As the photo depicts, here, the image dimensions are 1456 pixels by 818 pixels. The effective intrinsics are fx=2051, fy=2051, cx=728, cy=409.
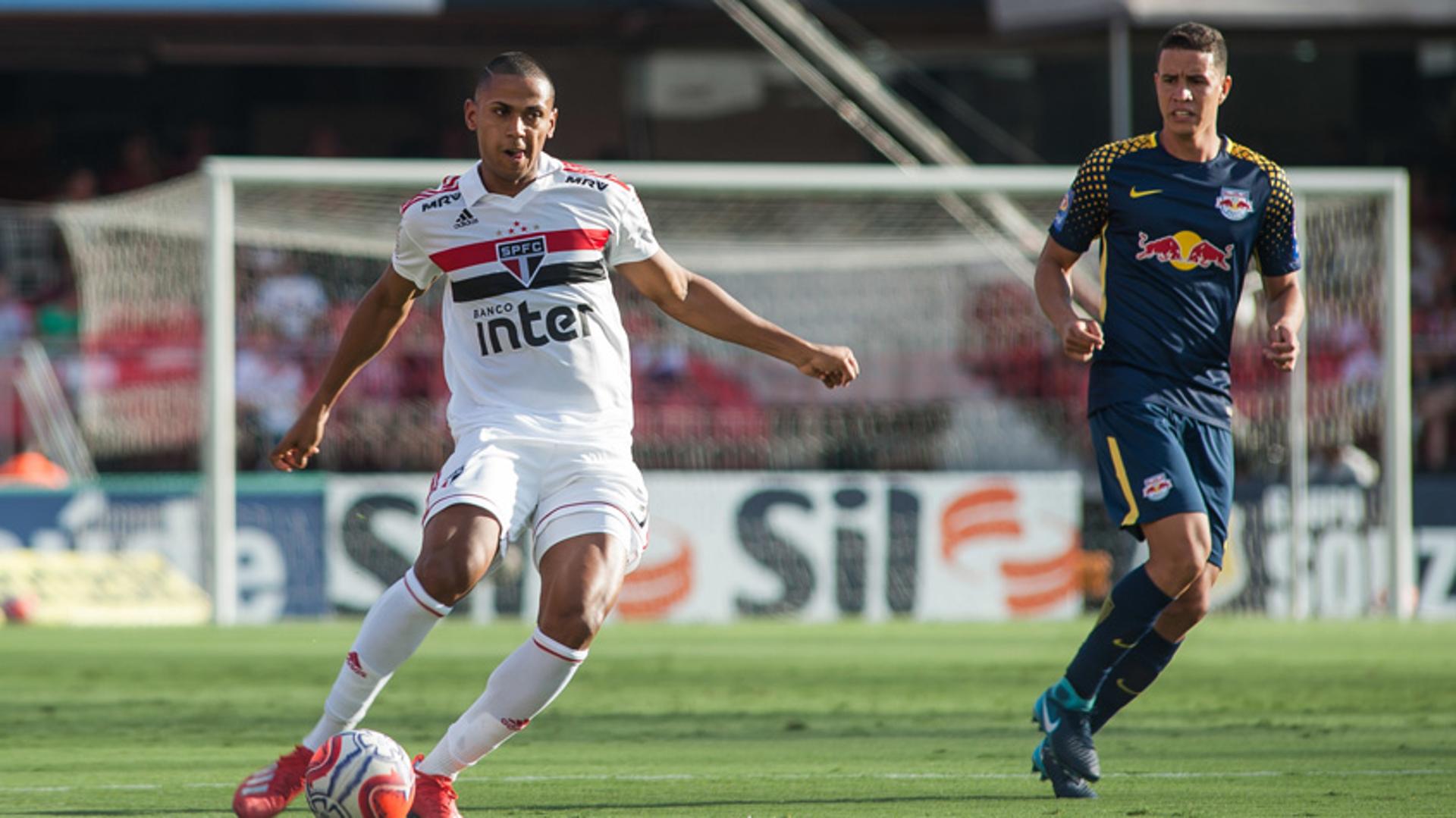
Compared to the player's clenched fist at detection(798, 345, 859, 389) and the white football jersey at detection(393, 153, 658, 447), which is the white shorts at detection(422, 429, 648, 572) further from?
the player's clenched fist at detection(798, 345, 859, 389)

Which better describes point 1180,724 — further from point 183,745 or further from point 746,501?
point 746,501

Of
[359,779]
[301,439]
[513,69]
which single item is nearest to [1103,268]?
[513,69]

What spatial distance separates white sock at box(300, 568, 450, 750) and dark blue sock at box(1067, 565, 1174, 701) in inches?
80.9

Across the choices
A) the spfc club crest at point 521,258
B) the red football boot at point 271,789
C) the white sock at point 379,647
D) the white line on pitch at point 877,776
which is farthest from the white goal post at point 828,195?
the red football boot at point 271,789

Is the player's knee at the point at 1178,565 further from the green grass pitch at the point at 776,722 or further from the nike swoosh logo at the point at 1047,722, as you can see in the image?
the green grass pitch at the point at 776,722

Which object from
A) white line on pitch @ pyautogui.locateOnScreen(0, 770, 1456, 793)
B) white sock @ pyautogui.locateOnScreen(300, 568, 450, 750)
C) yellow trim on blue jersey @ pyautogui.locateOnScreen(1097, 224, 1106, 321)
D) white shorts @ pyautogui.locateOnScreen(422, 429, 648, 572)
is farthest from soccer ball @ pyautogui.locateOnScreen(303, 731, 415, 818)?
yellow trim on blue jersey @ pyautogui.locateOnScreen(1097, 224, 1106, 321)

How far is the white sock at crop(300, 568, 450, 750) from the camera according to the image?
5.41m

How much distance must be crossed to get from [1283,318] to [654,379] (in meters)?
12.4

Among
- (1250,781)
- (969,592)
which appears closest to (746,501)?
(969,592)

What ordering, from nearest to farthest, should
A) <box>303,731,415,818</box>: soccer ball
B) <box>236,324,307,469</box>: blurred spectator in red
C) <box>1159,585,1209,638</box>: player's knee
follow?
<box>303,731,415,818</box>: soccer ball < <box>1159,585,1209,638</box>: player's knee < <box>236,324,307,469</box>: blurred spectator in red

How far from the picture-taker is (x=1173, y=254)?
21.4ft

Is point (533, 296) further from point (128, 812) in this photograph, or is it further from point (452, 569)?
point (128, 812)

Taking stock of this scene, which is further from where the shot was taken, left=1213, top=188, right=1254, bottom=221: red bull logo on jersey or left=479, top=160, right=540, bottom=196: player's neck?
left=1213, top=188, right=1254, bottom=221: red bull logo on jersey

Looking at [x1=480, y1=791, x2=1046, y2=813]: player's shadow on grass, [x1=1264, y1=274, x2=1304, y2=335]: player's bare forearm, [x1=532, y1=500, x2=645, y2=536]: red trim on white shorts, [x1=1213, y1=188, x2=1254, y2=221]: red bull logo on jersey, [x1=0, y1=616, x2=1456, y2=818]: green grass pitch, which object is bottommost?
[x1=0, y1=616, x2=1456, y2=818]: green grass pitch
